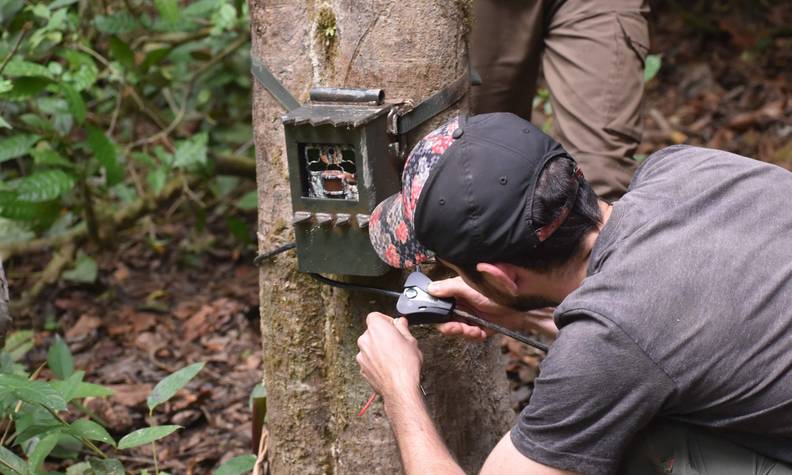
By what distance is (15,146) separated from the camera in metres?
3.98

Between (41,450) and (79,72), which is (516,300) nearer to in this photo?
(41,450)

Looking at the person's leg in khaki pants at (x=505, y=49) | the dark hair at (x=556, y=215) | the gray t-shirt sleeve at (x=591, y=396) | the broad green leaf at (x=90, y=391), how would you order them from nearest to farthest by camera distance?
the gray t-shirt sleeve at (x=591, y=396), the dark hair at (x=556, y=215), the broad green leaf at (x=90, y=391), the person's leg in khaki pants at (x=505, y=49)

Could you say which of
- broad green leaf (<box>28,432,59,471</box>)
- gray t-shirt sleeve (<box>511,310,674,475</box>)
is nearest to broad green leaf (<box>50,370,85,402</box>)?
broad green leaf (<box>28,432,59,471</box>)

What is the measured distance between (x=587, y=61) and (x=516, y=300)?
1.58m

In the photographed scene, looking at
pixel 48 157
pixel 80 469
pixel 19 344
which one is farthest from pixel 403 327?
pixel 48 157

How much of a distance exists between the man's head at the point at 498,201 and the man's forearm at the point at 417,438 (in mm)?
326

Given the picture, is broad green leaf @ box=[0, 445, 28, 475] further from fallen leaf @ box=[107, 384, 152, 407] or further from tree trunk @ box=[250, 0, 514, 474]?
fallen leaf @ box=[107, 384, 152, 407]

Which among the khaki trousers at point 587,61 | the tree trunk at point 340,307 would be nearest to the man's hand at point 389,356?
the tree trunk at point 340,307

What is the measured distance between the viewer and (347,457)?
2.72 metres

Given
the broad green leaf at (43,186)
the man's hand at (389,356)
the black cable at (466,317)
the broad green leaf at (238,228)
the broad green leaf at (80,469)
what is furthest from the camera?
the broad green leaf at (238,228)

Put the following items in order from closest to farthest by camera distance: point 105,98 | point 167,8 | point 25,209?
point 167,8, point 25,209, point 105,98

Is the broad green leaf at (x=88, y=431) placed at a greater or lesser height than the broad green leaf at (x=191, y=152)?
greater

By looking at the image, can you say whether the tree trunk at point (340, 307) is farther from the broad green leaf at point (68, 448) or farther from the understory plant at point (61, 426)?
the broad green leaf at point (68, 448)

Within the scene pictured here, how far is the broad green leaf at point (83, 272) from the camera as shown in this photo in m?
4.60
